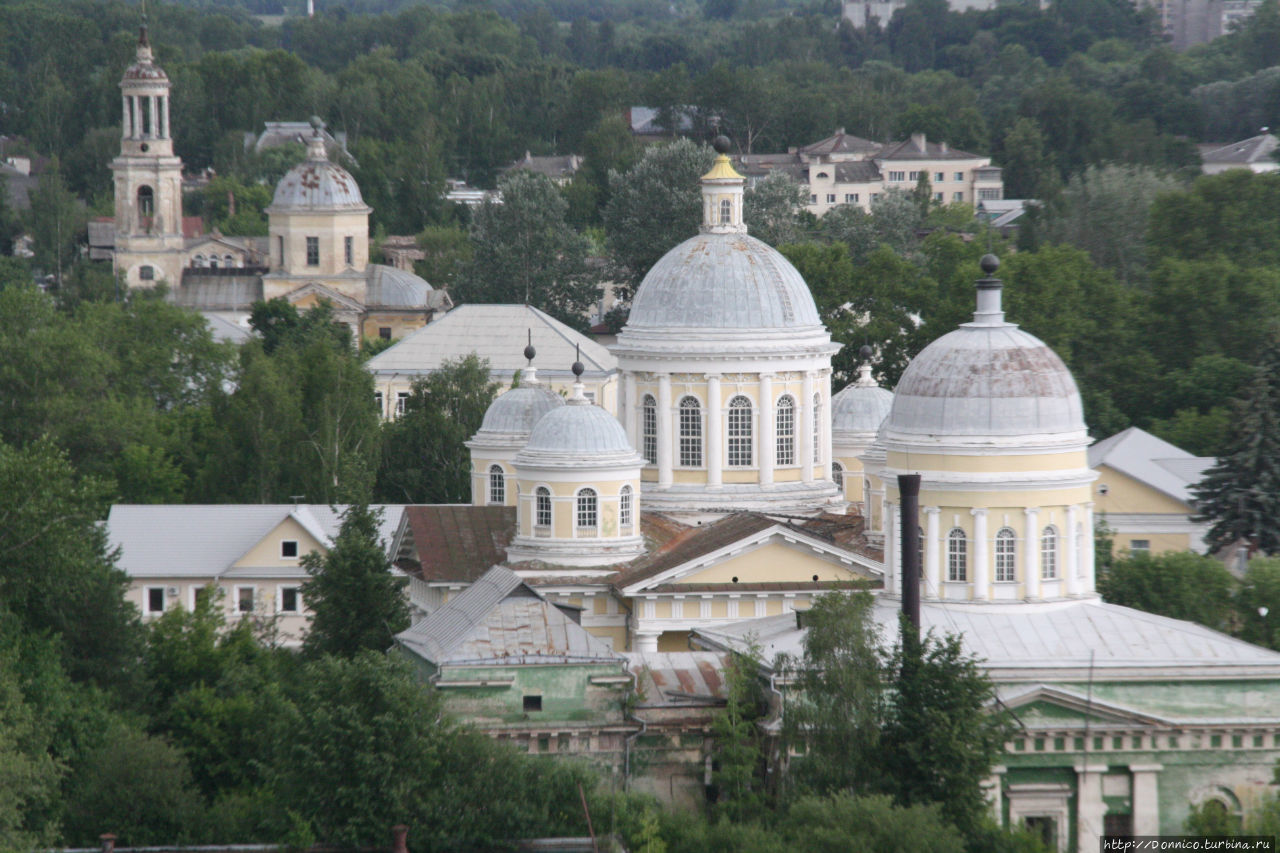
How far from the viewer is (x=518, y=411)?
6025cm

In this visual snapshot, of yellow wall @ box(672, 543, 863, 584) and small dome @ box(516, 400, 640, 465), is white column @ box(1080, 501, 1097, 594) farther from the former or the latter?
small dome @ box(516, 400, 640, 465)

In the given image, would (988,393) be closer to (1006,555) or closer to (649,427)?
(1006,555)

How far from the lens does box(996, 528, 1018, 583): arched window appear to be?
45.3 m

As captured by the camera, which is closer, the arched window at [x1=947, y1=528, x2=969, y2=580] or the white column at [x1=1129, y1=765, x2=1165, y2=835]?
the white column at [x1=1129, y1=765, x2=1165, y2=835]

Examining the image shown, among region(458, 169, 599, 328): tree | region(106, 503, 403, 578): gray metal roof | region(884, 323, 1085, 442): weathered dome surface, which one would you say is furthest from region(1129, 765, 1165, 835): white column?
region(458, 169, 599, 328): tree

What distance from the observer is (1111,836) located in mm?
43094

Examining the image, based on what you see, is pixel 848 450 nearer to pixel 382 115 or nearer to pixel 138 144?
pixel 138 144

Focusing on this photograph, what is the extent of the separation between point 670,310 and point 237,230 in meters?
76.5

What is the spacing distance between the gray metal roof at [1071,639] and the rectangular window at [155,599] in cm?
2025

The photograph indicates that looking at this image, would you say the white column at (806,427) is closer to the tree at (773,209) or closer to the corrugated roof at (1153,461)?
the corrugated roof at (1153,461)

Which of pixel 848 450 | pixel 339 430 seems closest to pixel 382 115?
pixel 339 430

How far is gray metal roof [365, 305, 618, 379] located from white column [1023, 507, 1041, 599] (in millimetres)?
39180

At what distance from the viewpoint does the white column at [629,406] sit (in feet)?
185

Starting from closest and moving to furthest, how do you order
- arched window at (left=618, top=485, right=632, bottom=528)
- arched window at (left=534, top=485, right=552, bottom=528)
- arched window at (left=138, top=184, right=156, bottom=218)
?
1. arched window at (left=534, top=485, right=552, bottom=528)
2. arched window at (left=618, top=485, right=632, bottom=528)
3. arched window at (left=138, top=184, right=156, bottom=218)
